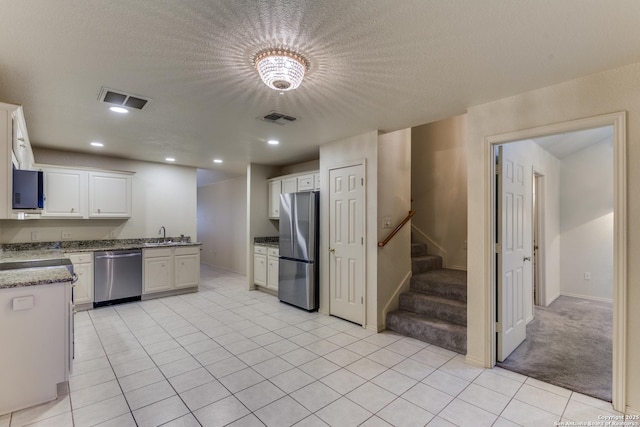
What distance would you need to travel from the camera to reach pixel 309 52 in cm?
193

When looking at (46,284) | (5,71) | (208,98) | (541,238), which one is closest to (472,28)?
(208,98)

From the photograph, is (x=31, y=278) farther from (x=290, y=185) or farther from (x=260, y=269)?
(x=290, y=185)

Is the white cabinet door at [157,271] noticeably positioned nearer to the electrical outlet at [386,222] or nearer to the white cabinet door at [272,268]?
the white cabinet door at [272,268]

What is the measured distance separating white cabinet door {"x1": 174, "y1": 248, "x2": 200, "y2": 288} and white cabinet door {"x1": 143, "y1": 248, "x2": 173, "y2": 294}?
0.40 ft

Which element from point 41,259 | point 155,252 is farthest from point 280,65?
point 155,252

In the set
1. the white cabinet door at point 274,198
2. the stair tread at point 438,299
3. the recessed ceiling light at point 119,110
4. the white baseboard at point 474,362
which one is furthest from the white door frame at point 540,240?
the recessed ceiling light at point 119,110

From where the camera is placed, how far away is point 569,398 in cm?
228

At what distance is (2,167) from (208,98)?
1.62 m

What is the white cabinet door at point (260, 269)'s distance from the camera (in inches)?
218

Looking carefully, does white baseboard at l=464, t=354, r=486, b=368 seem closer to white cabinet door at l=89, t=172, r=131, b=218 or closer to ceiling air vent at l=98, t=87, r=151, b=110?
ceiling air vent at l=98, t=87, r=151, b=110

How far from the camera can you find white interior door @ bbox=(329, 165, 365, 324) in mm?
3828

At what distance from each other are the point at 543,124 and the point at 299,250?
3.28m

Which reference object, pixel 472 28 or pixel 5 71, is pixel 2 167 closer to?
pixel 5 71

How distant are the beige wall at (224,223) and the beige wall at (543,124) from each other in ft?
18.1
